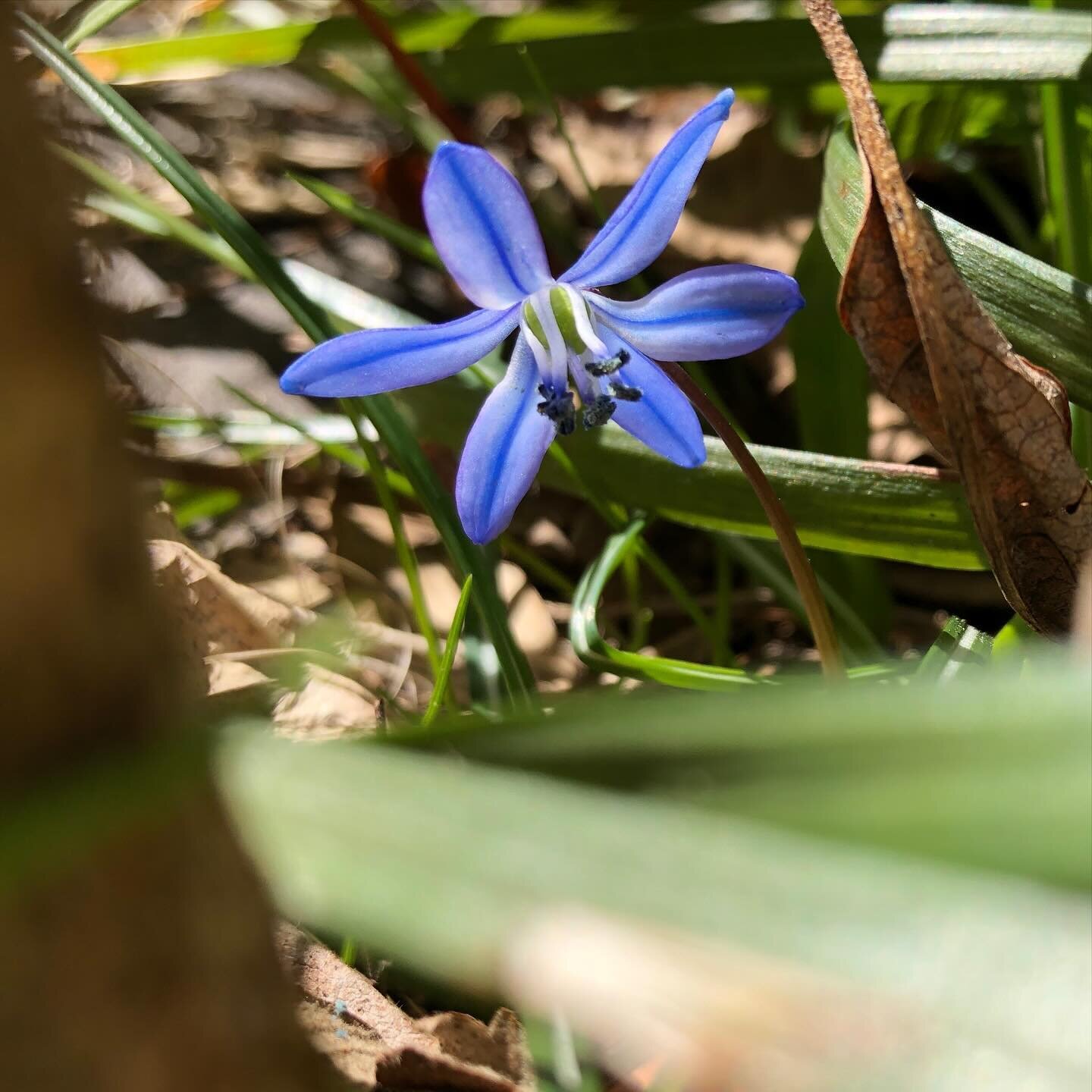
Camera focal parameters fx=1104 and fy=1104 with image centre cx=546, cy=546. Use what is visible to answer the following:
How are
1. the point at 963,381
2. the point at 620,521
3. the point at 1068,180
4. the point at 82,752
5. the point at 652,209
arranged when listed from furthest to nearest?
the point at 620,521 < the point at 1068,180 < the point at 652,209 < the point at 963,381 < the point at 82,752

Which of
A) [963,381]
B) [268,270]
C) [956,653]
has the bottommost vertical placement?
[956,653]

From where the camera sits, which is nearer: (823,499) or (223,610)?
(823,499)

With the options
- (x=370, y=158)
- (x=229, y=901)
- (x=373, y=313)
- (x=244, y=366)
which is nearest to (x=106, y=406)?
(x=229, y=901)

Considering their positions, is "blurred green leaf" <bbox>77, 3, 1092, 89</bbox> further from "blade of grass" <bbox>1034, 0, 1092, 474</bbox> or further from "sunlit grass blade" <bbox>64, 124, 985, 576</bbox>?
"sunlit grass blade" <bbox>64, 124, 985, 576</bbox>

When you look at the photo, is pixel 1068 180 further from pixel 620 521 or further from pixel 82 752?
pixel 82 752

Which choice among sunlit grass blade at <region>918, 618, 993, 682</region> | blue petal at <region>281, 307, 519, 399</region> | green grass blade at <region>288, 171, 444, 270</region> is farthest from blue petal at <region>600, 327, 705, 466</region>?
green grass blade at <region>288, 171, 444, 270</region>

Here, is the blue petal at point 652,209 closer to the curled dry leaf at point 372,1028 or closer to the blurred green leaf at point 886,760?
the blurred green leaf at point 886,760

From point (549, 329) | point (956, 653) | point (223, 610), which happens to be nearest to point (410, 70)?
point (549, 329)

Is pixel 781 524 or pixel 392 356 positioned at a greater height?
pixel 392 356

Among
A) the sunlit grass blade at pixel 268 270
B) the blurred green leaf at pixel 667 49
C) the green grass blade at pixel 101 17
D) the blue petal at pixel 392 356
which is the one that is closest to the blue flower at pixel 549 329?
the blue petal at pixel 392 356
